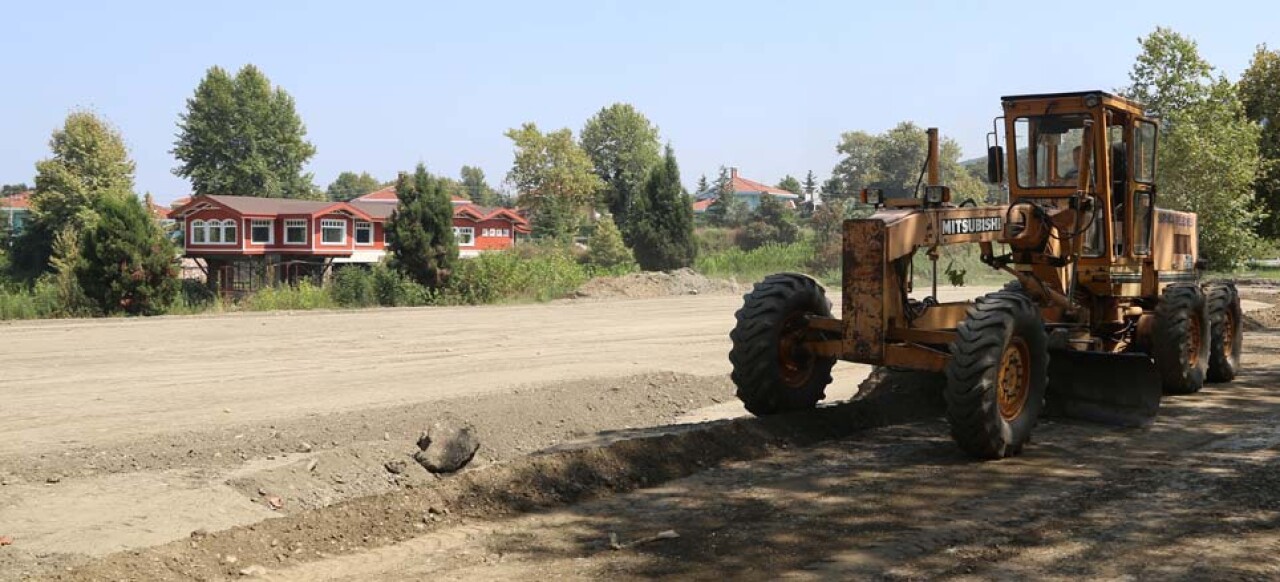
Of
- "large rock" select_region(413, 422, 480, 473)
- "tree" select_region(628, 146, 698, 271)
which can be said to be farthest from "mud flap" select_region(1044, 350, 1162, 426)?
"tree" select_region(628, 146, 698, 271)

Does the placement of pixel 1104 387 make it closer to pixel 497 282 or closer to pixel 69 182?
pixel 497 282

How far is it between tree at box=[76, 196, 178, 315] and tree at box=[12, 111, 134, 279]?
25857mm

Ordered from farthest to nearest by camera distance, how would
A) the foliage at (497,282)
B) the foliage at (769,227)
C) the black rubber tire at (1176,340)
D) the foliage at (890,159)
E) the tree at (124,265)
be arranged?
the foliage at (890,159)
the foliage at (769,227)
the foliage at (497,282)
the tree at (124,265)
the black rubber tire at (1176,340)

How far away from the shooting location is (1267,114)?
4088 centimetres

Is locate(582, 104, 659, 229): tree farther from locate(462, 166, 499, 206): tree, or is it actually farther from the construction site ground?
the construction site ground

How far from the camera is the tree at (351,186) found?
466 ft

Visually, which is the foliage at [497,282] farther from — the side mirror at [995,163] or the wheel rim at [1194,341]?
the side mirror at [995,163]

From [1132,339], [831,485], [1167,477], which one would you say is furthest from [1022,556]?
[1132,339]

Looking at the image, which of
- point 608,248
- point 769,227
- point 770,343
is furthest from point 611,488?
point 769,227

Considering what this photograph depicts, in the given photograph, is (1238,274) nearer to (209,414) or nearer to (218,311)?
(218,311)

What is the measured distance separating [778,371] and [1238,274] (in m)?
38.8

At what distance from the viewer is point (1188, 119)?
3525 cm

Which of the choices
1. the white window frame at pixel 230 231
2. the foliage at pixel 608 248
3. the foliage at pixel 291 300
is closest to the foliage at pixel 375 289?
the foliage at pixel 291 300

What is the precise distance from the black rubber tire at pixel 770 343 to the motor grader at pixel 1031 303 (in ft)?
0.04
